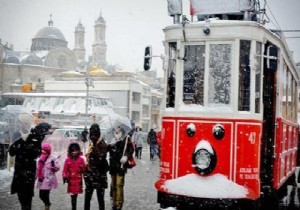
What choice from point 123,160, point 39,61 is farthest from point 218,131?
point 39,61

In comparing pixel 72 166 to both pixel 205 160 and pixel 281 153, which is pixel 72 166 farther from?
pixel 281 153

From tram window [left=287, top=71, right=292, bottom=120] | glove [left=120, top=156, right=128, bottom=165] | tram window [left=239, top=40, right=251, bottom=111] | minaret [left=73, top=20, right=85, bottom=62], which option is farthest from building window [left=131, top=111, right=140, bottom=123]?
minaret [left=73, top=20, right=85, bottom=62]

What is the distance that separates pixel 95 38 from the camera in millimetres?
115812

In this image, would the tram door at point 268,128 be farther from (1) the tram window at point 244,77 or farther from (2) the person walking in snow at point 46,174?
(2) the person walking in snow at point 46,174

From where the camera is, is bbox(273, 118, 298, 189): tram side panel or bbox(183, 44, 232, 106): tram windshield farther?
bbox(273, 118, 298, 189): tram side panel

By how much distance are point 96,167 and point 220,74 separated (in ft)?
8.97

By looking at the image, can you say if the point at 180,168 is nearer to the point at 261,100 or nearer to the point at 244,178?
the point at 244,178

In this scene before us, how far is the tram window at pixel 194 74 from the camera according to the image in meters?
7.99

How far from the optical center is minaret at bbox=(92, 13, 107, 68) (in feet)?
373

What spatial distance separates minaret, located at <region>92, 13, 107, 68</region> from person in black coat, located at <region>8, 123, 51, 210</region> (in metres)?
106

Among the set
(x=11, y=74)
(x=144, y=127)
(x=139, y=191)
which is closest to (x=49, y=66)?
(x=11, y=74)

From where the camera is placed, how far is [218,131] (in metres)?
7.73

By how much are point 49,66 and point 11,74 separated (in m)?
7.16

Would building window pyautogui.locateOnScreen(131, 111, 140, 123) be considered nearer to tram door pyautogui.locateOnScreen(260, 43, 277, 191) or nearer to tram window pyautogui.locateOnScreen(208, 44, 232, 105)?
tram door pyautogui.locateOnScreen(260, 43, 277, 191)
